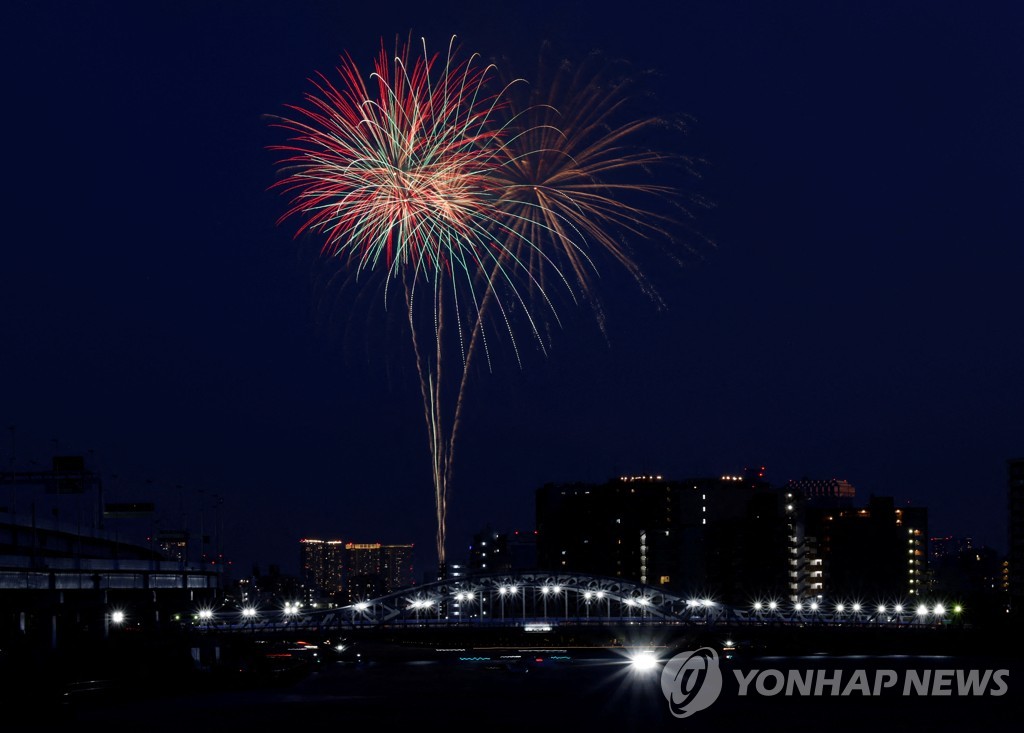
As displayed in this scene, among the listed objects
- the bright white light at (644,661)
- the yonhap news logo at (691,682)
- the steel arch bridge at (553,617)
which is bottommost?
the bright white light at (644,661)

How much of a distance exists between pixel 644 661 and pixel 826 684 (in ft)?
121

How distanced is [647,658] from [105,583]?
57111mm

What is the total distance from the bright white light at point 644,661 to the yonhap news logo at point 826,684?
862 cm

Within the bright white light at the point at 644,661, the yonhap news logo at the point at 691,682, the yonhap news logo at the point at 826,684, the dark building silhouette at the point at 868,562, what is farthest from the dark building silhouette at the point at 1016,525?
the yonhap news logo at the point at 826,684

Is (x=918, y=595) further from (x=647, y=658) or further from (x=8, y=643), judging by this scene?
(x=8, y=643)

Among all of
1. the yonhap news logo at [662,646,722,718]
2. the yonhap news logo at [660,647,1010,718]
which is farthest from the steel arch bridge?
the yonhap news logo at [660,647,1010,718]

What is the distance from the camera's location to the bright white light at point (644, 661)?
5296 inches

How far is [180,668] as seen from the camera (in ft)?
350

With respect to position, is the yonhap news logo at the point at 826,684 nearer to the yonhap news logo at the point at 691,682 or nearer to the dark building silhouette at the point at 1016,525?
the yonhap news logo at the point at 691,682

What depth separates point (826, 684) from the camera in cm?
10875

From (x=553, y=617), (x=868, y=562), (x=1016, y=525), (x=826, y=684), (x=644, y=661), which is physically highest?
(x=1016, y=525)

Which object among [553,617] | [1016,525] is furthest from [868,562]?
[553,617]

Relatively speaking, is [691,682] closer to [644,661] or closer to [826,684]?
[826,684]

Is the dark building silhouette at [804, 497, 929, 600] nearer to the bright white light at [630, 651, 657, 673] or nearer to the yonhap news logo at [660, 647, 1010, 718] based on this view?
the bright white light at [630, 651, 657, 673]
